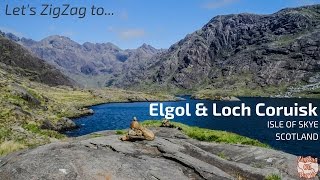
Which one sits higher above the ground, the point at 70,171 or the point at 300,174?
the point at 70,171

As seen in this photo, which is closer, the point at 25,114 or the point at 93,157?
the point at 93,157

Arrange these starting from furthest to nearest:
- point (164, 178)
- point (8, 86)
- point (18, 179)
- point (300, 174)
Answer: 1. point (8, 86)
2. point (300, 174)
3. point (164, 178)
4. point (18, 179)

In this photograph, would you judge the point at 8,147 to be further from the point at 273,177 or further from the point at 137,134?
the point at 273,177

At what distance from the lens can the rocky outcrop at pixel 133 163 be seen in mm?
20000

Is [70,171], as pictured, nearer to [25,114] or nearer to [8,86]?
[25,114]

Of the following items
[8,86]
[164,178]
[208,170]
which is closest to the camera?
[164,178]

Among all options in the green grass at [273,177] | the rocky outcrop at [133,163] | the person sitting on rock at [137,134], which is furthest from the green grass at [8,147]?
the green grass at [273,177]

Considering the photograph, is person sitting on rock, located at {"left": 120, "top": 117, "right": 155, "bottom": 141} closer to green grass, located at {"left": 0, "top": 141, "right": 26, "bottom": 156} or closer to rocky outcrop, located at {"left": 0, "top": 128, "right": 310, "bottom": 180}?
rocky outcrop, located at {"left": 0, "top": 128, "right": 310, "bottom": 180}

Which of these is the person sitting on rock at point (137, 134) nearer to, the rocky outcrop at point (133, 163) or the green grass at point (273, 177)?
the rocky outcrop at point (133, 163)

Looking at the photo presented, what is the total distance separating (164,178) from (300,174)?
996cm

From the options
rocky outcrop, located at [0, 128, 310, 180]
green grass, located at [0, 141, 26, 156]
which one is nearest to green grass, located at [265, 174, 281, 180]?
rocky outcrop, located at [0, 128, 310, 180]

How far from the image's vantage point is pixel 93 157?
856 inches

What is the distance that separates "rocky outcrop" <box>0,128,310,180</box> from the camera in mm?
20000

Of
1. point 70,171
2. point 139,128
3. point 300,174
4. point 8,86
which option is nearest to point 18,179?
point 70,171
